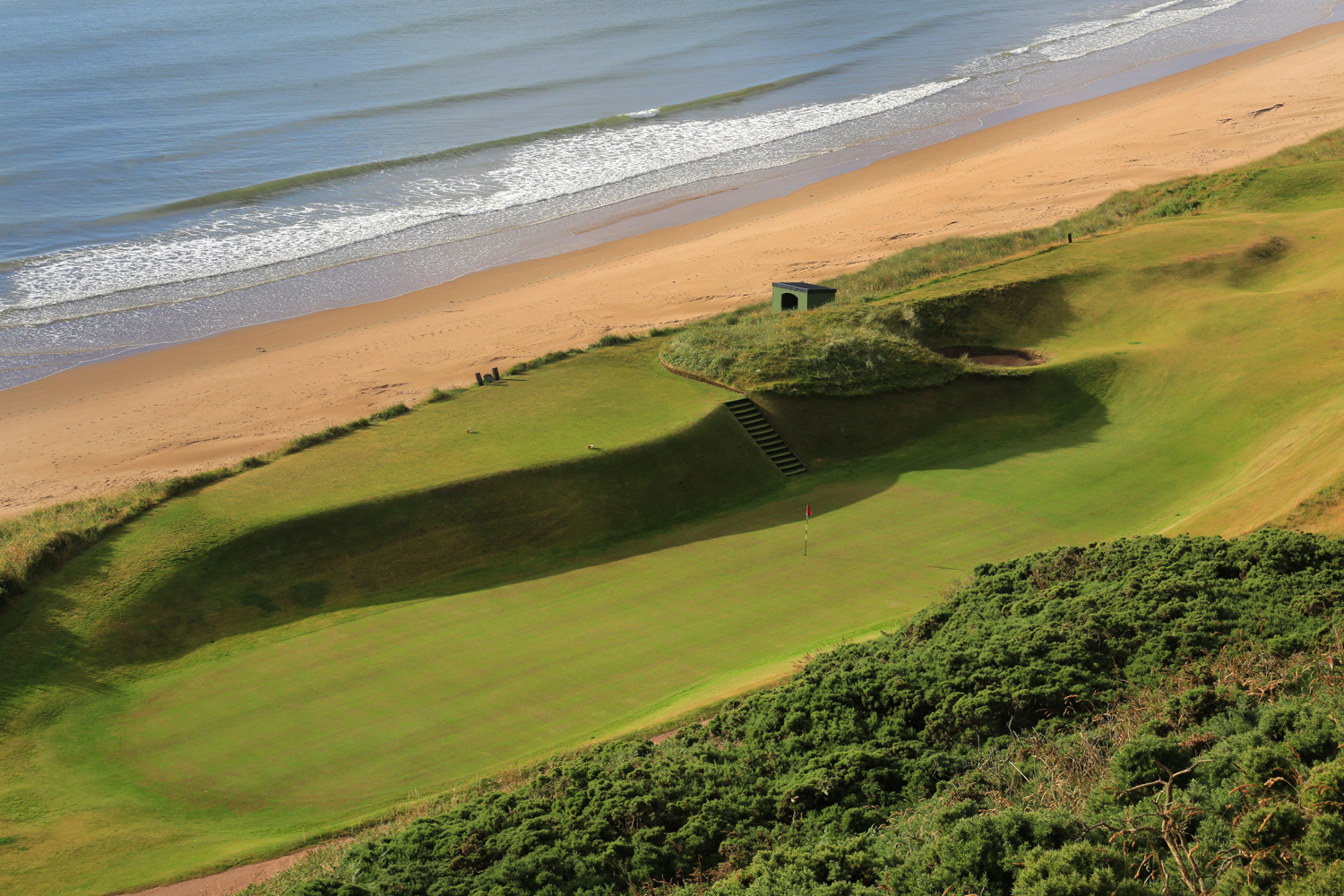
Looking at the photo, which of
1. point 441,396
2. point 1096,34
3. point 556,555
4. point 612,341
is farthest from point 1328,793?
point 1096,34

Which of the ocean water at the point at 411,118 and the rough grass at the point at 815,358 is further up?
the ocean water at the point at 411,118

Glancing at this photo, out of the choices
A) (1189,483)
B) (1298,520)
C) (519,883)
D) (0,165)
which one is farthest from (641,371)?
(0,165)

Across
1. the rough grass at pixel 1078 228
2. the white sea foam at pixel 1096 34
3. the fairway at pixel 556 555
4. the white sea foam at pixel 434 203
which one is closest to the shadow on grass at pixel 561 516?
the fairway at pixel 556 555

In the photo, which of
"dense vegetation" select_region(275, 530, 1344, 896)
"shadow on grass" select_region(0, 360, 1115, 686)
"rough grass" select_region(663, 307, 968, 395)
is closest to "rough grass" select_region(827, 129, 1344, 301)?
"rough grass" select_region(663, 307, 968, 395)

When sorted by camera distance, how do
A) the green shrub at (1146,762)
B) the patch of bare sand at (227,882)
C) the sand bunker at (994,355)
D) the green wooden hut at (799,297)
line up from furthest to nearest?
the green wooden hut at (799,297)
the sand bunker at (994,355)
the patch of bare sand at (227,882)
the green shrub at (1146,762)

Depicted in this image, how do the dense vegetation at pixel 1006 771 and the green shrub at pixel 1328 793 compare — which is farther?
the dense vegetation at pixel 1006 771

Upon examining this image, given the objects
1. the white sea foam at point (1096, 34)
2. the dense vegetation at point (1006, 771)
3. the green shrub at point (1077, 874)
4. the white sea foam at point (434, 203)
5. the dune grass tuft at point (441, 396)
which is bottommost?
the dense vegetation at point (1006, 771)

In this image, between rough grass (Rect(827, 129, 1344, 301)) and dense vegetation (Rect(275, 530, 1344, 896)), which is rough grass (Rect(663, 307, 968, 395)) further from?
dense vegetation (Rect(275, 530, 1344, 896))

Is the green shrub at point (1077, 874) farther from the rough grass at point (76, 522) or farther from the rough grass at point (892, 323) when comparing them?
the rough grass at point (892, 323)
